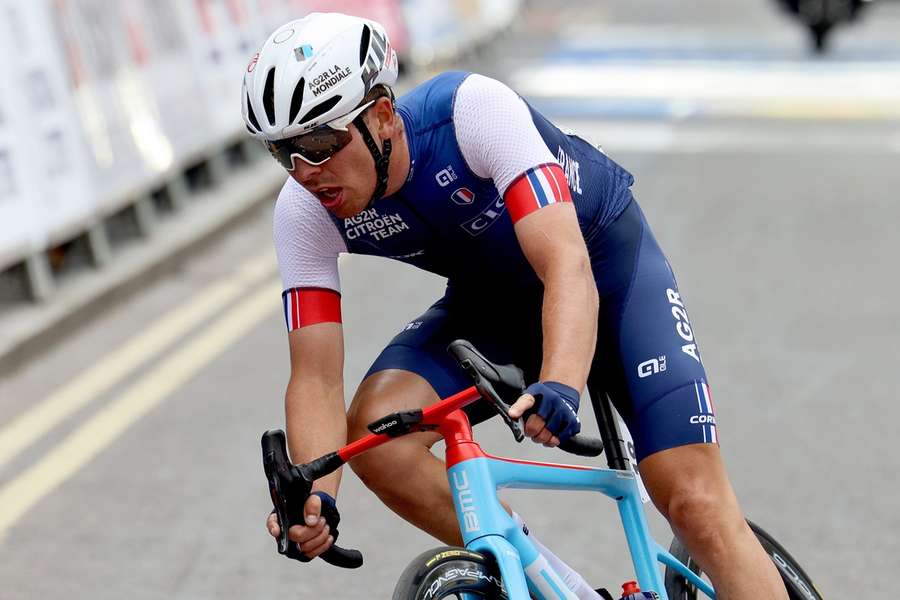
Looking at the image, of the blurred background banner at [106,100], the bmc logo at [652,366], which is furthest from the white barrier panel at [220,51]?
the bmc logo at [652,366]

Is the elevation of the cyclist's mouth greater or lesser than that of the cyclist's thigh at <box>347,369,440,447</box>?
greater

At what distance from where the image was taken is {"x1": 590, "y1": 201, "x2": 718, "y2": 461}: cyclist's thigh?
399cm

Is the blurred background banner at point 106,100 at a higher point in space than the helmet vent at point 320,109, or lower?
lower

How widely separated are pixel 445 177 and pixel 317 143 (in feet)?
1.53

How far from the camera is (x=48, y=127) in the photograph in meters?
9.04

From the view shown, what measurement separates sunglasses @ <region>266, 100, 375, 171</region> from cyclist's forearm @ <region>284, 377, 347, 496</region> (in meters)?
0.61

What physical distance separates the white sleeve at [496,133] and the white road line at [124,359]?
12.2 feet

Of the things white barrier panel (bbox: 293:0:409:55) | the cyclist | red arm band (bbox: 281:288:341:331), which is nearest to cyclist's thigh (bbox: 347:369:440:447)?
the cyclist

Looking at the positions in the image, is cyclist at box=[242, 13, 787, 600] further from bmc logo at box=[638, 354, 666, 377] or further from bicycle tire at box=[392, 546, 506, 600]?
bicycle tire at box=[392, 546, 506, 600]

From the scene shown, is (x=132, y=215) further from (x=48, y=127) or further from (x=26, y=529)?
(x=26, y=529)

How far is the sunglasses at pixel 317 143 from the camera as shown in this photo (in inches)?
137

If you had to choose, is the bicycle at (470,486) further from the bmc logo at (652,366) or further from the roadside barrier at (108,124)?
the roadside barrier at (108,124)

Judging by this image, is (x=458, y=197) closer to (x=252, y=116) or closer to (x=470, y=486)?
(x=252, y=116)

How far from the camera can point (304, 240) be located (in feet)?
13.0
